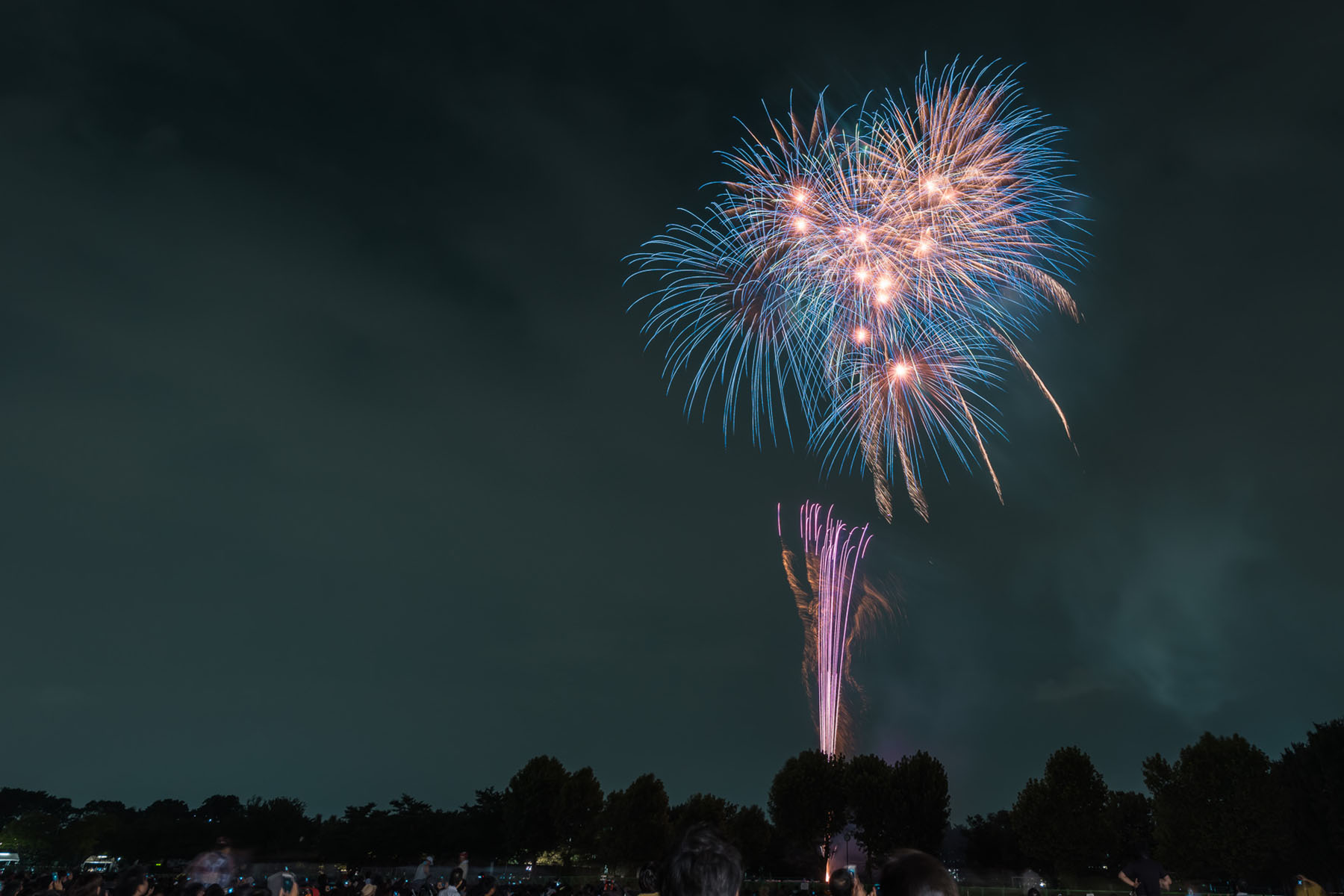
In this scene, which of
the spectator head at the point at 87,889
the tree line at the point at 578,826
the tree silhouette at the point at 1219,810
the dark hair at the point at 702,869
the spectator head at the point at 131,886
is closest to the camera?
the dark hair at the point at 702,869

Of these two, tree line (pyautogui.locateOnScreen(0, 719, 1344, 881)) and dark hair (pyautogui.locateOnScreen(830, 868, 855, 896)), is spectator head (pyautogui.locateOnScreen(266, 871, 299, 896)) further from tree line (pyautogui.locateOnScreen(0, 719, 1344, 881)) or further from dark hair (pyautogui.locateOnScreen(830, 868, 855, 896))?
tree line (pyautogui.locateOnScreen(0, 719, 1344, 881))

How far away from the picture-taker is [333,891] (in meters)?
23.2

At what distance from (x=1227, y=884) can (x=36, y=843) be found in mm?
122396

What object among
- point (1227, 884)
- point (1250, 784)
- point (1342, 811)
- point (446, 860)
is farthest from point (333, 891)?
point (446, 860)

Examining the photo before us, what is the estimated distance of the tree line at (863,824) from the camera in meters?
44.7

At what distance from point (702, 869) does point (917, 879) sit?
2.69 feet

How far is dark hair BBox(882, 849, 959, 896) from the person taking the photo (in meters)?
2.90

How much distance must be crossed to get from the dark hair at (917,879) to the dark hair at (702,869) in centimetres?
56

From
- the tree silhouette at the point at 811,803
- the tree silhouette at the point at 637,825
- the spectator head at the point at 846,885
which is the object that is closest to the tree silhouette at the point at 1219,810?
the tree silhouette at the point at 811,803

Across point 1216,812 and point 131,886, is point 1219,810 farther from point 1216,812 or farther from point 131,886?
point 131,886

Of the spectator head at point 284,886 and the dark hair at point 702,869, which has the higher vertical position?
the dark hair at point 702,869

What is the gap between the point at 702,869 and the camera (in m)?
3.20

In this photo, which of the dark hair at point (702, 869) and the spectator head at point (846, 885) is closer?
the dark hair at point (702, 869)

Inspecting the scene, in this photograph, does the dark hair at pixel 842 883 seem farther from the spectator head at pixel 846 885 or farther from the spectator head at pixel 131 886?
the spectator head at pixel 131 886
